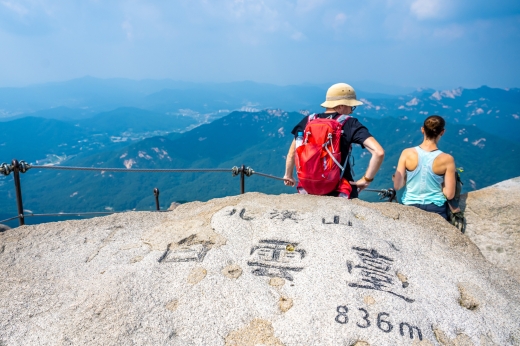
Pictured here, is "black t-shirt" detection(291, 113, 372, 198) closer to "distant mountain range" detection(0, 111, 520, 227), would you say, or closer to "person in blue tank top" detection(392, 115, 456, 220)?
"person in blue tank top" detection(392, 115, 456, 220)

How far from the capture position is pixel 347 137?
4883mm

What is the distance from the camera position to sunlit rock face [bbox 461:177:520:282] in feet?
17.6

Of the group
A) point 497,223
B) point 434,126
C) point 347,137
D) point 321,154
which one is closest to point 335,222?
point 321,154

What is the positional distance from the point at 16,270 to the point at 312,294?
11.8ft

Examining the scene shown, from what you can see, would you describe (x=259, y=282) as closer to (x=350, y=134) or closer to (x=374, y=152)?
(x=374, y=152)

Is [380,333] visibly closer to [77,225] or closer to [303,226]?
[303,226]

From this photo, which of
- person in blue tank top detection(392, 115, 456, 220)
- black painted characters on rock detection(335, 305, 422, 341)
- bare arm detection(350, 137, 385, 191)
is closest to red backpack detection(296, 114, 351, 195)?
bare arm detection(350, 137, 385, 191)

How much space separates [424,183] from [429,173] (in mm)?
242

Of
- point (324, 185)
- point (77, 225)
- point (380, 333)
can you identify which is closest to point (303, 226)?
point (324, 185)

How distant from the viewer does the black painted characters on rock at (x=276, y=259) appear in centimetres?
388

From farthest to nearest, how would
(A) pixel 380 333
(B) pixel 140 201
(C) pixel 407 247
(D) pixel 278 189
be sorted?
(B) pixel 140 201 → (D) pixel 278 189 → (C) pixel 407 247 → (A) pixel 380 333

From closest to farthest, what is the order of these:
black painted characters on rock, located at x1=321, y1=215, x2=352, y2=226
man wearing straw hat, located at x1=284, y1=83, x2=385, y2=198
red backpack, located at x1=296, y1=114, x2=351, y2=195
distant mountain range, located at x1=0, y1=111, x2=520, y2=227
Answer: man wearing straw hat, located at x1=284, y1=83, x2=385, y2=198, black painted characters on rock, located at x1=321, y1=215, x2=352, y2=226, red backpack, located at x1=296, y1=114, x2=351, y2=195, distant mountain range, located at x1=0, y1=111, x2=520, y2=227

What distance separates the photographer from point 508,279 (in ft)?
14.5

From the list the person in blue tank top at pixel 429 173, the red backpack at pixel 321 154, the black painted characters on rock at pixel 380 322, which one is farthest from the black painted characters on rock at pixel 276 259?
the person in blue tank top at pixel 429 173
